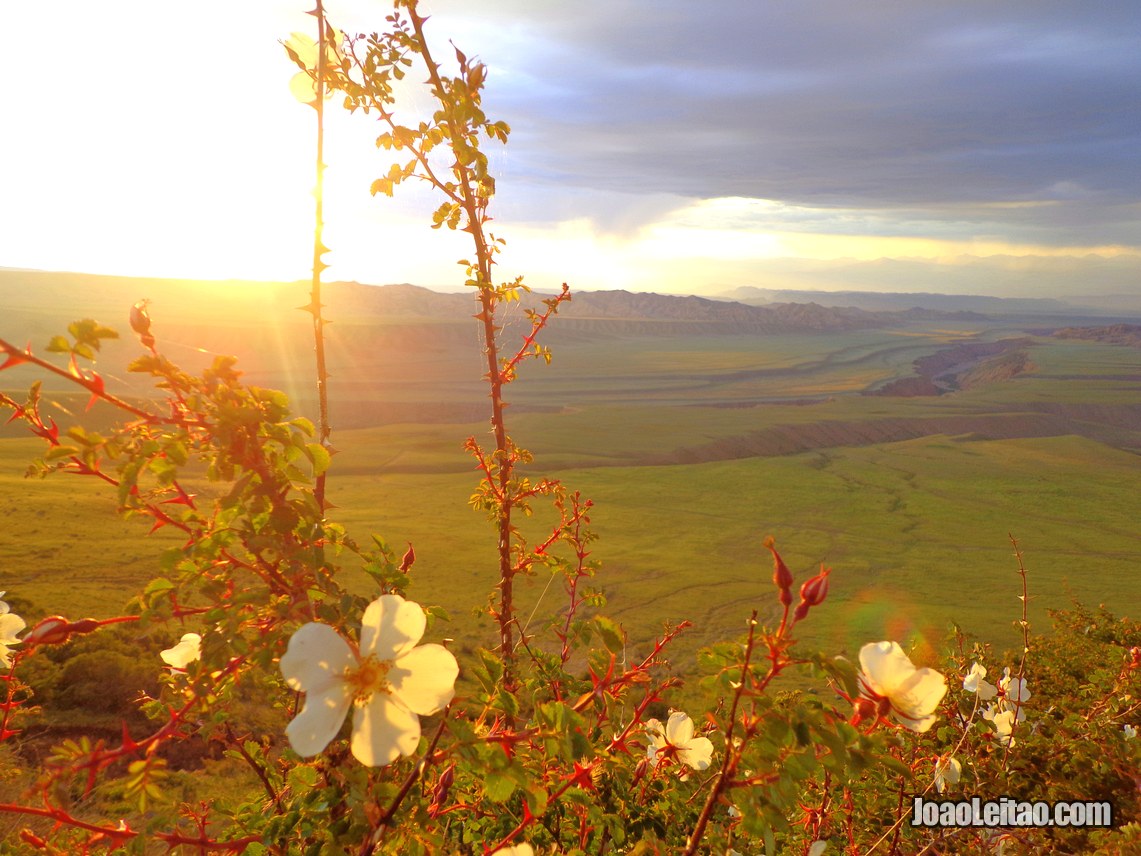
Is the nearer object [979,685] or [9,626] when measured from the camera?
[9,626]

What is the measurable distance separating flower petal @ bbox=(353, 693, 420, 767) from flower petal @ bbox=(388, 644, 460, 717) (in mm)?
17

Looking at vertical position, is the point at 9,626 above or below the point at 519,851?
above

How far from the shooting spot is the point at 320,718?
0.88 metres

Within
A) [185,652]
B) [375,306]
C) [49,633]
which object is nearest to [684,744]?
[185,652]

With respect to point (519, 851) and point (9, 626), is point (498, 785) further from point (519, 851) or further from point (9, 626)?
point (9, 626)

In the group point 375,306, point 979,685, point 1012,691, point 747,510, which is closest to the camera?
point 979,685

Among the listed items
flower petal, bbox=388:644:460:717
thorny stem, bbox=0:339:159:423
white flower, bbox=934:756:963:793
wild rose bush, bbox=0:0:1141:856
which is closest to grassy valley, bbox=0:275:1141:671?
thorny stem, bbox=0:339:159:423

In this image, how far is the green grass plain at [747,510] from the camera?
16.4 m

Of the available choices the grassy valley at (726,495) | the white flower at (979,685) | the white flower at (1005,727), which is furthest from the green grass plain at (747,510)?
the white flower at (1005,727)

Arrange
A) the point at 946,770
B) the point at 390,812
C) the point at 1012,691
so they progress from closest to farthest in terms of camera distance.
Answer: the point at 390,812, the point at 946,770, the point at 1012,691

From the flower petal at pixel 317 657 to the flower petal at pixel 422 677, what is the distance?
72 millimetres

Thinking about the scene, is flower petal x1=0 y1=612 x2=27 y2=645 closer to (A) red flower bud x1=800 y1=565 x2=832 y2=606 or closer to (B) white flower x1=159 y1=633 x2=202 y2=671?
(B) white flower x1=159 y1=633 x2=202 y2=671

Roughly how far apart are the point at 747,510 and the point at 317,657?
28874mm

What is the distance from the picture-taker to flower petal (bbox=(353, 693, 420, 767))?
2.91 ft
